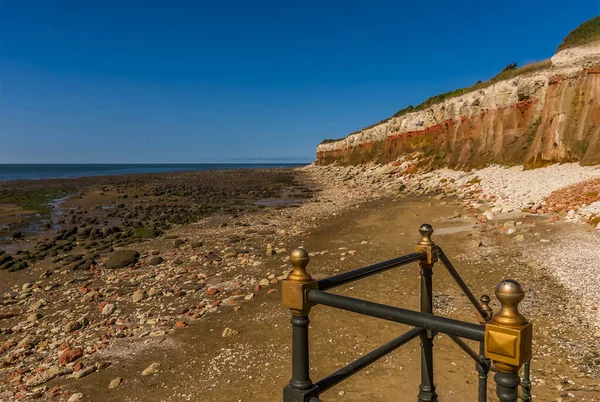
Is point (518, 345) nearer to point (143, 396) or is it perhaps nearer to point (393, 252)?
point (143, 396)

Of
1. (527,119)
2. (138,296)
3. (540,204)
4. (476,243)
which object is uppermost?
(527,119)

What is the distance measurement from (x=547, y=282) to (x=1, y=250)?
1882cm

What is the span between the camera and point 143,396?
5312 mm

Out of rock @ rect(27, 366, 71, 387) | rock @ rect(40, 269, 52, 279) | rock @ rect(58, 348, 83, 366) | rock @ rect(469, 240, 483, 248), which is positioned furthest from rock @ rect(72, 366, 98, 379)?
rock @ rect(469, 240, 483, 248)

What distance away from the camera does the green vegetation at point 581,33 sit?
2416cm

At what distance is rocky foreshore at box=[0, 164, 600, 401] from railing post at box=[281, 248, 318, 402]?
405cm

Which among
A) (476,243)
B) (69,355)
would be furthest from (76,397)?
(476,243)

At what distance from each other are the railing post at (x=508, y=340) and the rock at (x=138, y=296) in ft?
28.9

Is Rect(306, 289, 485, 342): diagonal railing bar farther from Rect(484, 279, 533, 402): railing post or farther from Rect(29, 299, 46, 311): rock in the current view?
Rect(29, 299, 46, 311): rock

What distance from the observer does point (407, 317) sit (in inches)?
69.5

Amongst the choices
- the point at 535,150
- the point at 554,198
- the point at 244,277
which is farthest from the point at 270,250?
the point at 535,150

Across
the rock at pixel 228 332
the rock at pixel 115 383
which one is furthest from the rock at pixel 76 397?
the rock at pixel 228 332

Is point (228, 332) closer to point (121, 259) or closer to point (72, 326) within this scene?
point (72, 326)

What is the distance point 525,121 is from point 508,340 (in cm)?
2492
